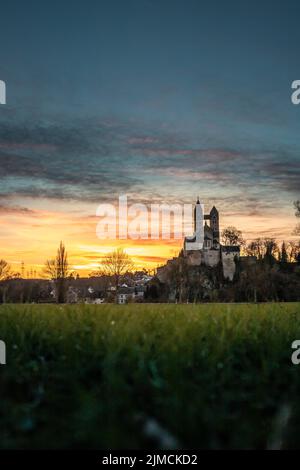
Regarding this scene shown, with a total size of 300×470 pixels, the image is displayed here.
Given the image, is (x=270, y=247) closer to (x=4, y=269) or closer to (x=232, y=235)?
(x=232, y=235)

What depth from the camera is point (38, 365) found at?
3.24 metres

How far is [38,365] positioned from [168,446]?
1641 mm

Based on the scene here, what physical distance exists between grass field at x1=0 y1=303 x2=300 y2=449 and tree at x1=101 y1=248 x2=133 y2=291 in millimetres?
71533

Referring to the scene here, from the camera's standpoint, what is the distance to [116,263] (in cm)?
7656

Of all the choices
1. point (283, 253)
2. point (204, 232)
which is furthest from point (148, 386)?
point (204, 232)

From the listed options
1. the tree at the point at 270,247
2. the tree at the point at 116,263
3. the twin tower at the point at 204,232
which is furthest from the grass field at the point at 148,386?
the twin tower at the point at 204,232

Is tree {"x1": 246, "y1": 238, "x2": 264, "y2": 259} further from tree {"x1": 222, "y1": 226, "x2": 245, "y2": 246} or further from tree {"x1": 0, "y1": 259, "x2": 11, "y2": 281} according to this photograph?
tree {"x1": 0, "y1": 259, "x2": 11, "y2": 281}

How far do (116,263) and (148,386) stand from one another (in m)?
74.2

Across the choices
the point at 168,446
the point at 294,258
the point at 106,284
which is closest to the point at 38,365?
the point at 168,446

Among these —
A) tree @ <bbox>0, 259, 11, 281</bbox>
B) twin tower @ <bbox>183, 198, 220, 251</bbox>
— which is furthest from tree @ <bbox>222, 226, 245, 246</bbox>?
tree @ <bbox>0, 259, 11, 281</bbox>

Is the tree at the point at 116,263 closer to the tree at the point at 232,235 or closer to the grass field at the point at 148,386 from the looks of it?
the tree at the point at 232,235

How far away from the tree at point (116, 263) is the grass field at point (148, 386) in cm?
7153

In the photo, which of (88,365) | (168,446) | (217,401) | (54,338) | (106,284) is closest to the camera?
(168,446)
